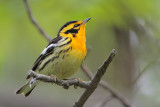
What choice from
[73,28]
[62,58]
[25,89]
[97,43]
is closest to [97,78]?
[62,58]

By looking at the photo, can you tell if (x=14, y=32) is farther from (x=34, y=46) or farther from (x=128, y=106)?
(x=128, y=106)

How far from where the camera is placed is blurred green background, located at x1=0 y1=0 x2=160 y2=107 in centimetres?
536

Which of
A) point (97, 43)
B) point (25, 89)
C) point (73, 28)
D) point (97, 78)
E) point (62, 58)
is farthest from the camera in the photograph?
point (97, 43)

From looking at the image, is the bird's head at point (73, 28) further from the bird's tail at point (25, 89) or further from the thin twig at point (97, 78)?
the thin twig at point (97, 78)

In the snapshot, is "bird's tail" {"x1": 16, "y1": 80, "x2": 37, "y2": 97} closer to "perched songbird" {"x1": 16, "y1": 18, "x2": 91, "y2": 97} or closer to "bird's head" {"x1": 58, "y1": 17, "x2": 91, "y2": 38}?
"perched songbird" {"x1": 16, "y1": 18, "x2": 91, "y2": 97}

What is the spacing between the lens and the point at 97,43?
7.17 meters

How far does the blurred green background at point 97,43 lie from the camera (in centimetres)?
536

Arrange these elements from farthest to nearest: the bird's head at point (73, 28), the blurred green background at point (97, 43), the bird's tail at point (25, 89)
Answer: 1. the blurred green background at point (97, 43)
2. the bird's head at point (73, 28)
3. the bird's tail at point (25, 89)

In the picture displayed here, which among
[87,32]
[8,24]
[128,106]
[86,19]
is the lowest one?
[128,106]

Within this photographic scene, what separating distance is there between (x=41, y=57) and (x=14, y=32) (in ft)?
5.80

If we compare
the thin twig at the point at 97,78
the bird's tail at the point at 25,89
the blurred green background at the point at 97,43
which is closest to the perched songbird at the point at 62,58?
the bird's tail at the point at 25,89

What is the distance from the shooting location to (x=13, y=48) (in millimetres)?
6867

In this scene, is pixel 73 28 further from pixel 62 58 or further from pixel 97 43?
pixel 97 43

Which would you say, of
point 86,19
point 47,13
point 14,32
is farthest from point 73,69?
point 14,32
